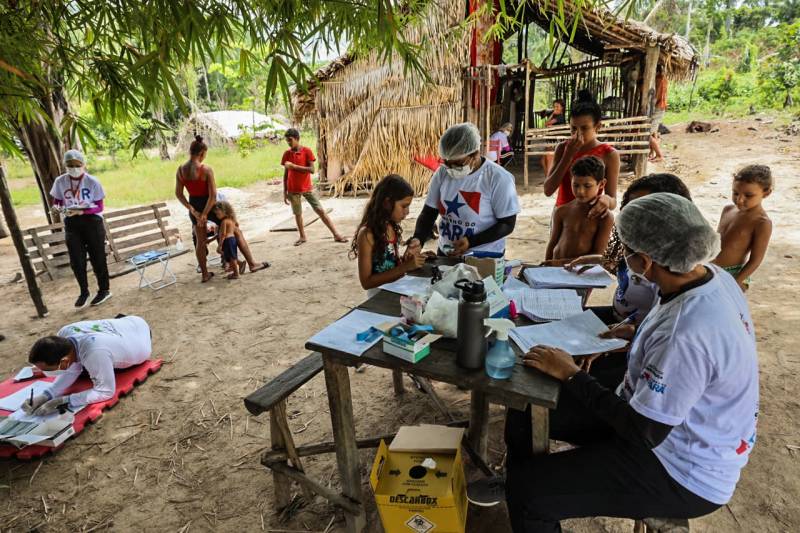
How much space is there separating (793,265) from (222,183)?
14.0 meters

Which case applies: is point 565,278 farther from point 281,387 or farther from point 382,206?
point 281,387

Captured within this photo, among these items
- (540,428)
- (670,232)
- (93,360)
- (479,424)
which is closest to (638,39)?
(479,424)

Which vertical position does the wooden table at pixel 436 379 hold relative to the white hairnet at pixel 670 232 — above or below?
below

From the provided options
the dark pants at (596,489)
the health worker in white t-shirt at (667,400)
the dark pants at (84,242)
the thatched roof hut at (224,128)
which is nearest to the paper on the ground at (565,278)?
the health worker in white t-shirt at (667,400)

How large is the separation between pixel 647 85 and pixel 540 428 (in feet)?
33.7

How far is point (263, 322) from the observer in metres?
4.91

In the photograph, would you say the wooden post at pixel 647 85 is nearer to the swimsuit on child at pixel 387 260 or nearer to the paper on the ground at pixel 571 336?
the swimsuit on child at pixel 387 260

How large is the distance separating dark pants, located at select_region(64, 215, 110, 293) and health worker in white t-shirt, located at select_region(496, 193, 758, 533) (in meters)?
5.75

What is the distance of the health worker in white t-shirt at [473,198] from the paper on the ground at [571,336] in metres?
1.10

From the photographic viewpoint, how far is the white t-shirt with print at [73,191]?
17.2 ft

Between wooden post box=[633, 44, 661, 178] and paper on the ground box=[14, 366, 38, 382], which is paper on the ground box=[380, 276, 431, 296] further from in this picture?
wooden post box=[633, 44, 661, 178]

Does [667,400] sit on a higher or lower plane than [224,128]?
lower

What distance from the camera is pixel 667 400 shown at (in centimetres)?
138

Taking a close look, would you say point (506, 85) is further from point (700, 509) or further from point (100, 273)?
point (700, 509)
